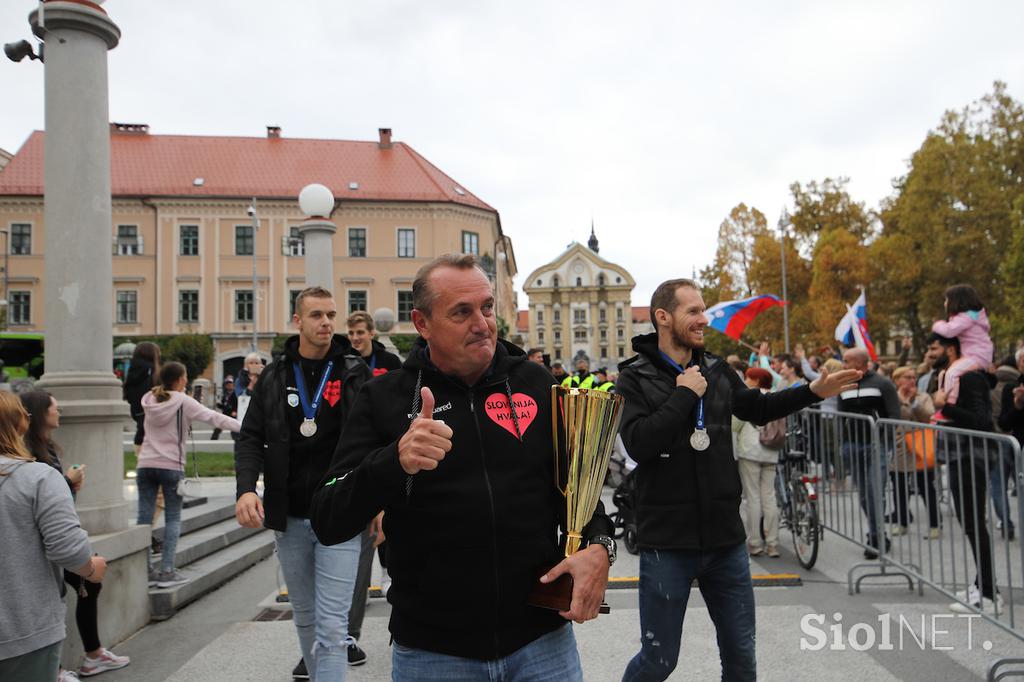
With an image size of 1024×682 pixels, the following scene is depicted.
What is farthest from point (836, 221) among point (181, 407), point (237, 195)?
point (181, 407)

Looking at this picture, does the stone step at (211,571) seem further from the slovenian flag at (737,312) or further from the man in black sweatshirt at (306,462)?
the slovenian flag at (737,312)

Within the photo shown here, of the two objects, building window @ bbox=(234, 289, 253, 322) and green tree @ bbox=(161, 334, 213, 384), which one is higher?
building window @ bbox=(234, 289, 253, 322)

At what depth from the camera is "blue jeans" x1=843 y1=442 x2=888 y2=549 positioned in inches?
278

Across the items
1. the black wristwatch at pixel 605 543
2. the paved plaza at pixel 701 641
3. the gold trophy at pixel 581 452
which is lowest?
the paved plaza at pixel 701 641

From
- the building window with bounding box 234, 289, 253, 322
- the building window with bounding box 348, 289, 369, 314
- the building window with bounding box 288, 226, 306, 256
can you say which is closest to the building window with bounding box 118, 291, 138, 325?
the building window with bounding box 234, 289, 253, 322

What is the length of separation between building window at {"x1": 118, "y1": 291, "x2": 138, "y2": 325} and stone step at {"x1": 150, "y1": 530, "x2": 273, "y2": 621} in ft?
138

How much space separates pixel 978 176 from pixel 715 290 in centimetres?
1702

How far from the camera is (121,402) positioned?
5914mm

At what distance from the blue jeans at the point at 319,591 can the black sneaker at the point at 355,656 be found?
1086 millimetres

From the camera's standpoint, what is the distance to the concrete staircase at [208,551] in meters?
6.52

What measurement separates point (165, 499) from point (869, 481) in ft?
20.9

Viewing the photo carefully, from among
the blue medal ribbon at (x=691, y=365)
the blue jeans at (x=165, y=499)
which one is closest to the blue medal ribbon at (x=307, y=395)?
the blue medal ribbon at (x=691, y=365)

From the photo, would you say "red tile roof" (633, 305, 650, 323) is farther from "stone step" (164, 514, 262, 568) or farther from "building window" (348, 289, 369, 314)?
"stone step" (164, 514, 262, 568)

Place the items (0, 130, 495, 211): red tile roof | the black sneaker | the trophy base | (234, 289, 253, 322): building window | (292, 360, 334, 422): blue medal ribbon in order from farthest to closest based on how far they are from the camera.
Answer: (0, 130, 495, 211): red tile roof < (234, 289, 253, 322): building window < the black sneaker < (292, 360, 334, 422): blue medal ribbon < the trophy base
